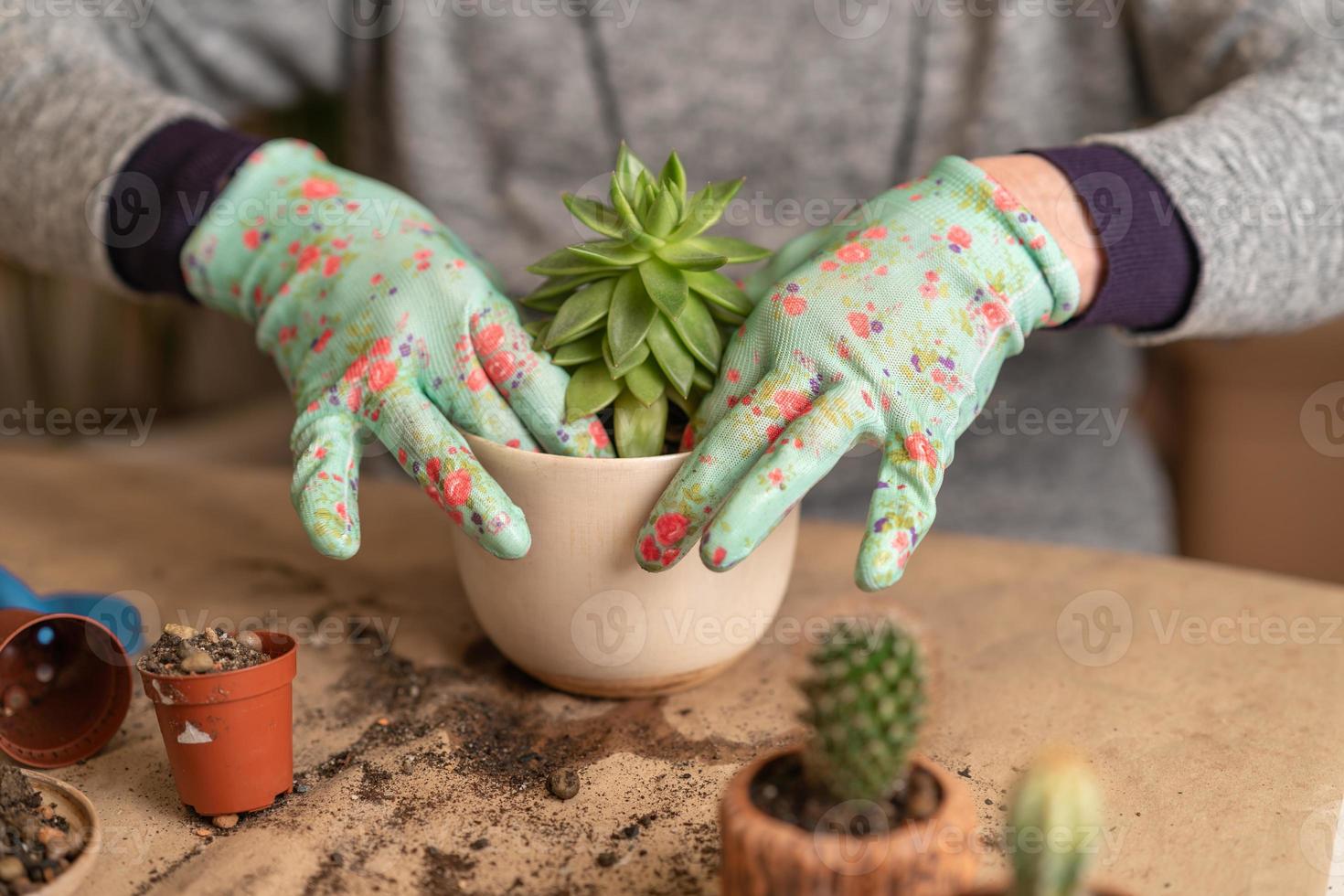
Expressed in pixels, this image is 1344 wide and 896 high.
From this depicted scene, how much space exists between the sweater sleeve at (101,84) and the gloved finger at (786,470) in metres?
0.68

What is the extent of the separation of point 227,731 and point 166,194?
57 cm

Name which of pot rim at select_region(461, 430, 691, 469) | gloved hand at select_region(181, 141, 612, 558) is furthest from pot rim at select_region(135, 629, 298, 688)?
pot rim at select_region(461, 430, 691, 469)

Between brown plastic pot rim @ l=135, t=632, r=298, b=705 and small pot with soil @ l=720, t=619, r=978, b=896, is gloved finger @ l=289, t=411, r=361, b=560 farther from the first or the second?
small pot with soil @ l=720, t=619, r=978, b=896

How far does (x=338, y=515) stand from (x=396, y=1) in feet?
2.81

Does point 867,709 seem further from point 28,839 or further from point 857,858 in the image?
point 28,839

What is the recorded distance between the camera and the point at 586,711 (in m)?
0.92

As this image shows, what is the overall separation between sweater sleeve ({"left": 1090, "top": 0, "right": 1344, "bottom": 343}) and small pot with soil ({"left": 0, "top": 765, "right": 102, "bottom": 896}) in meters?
0.95

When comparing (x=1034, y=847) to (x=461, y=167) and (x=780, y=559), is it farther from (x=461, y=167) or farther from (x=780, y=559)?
(x=461, y=167)

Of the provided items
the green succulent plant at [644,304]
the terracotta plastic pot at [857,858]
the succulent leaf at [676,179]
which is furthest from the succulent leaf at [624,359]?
the terracotta plastic pot at [857,858]

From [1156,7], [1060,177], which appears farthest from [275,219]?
[1156,7]

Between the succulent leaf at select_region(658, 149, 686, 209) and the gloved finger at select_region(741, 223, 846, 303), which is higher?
the succulent leaf at select_region(658, 149, 686, 209)

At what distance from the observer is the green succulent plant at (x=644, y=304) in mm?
847

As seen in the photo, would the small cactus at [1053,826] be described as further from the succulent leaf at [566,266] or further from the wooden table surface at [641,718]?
the succulent leaf at [566,266]

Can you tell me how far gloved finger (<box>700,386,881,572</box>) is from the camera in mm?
744
